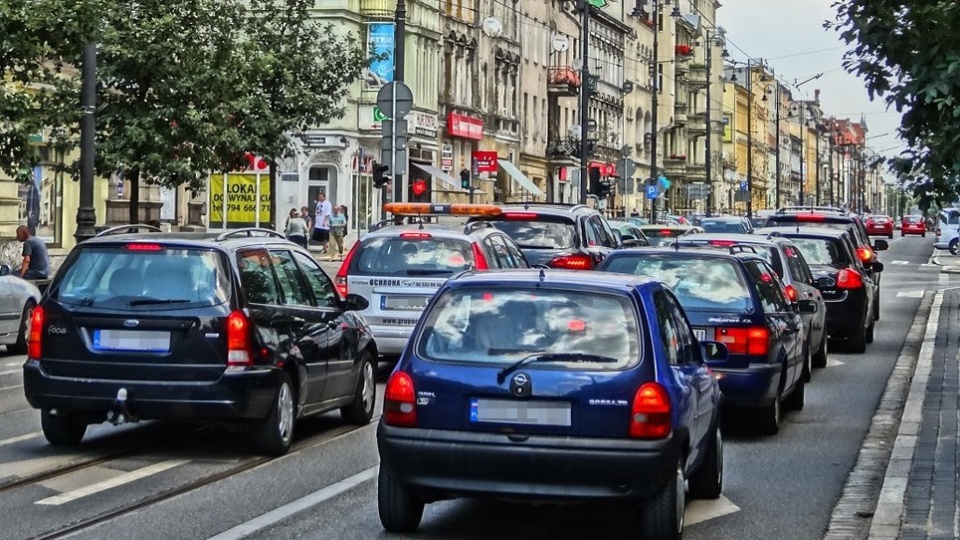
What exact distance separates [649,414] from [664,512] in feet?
1.65

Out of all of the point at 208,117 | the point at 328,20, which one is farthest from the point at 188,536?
the point at 328,20

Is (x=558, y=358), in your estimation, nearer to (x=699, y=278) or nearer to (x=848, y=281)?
(x=699, y=278)

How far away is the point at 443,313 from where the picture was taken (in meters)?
9.34

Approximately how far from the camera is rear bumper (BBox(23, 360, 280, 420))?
11.9 meters

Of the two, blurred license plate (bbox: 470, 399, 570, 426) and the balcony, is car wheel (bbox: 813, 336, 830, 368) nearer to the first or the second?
blurred license plate (bbox: 470, 399, 570, 426)

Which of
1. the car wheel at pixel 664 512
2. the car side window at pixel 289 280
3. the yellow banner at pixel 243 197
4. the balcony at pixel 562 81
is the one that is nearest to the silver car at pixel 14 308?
the car side window at pixel 289 280

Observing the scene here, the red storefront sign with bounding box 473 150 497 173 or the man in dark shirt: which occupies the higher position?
the red storefront sign with bounding box 473 150 497 173

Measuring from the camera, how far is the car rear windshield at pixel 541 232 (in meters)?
23.0

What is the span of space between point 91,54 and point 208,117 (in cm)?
589

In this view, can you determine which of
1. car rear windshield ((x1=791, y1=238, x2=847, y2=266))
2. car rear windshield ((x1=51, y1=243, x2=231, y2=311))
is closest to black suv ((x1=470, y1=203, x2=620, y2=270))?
car rear windshield ((x1=791, y1=238, x2=847, y2=266))

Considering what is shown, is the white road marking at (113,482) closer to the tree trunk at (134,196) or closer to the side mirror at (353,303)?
the side mirror at (353,303)

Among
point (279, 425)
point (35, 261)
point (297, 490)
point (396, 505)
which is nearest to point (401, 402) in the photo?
point (396, 505)

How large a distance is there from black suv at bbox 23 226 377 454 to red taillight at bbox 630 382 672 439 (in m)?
3.83

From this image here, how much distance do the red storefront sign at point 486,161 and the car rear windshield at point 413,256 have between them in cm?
5111
